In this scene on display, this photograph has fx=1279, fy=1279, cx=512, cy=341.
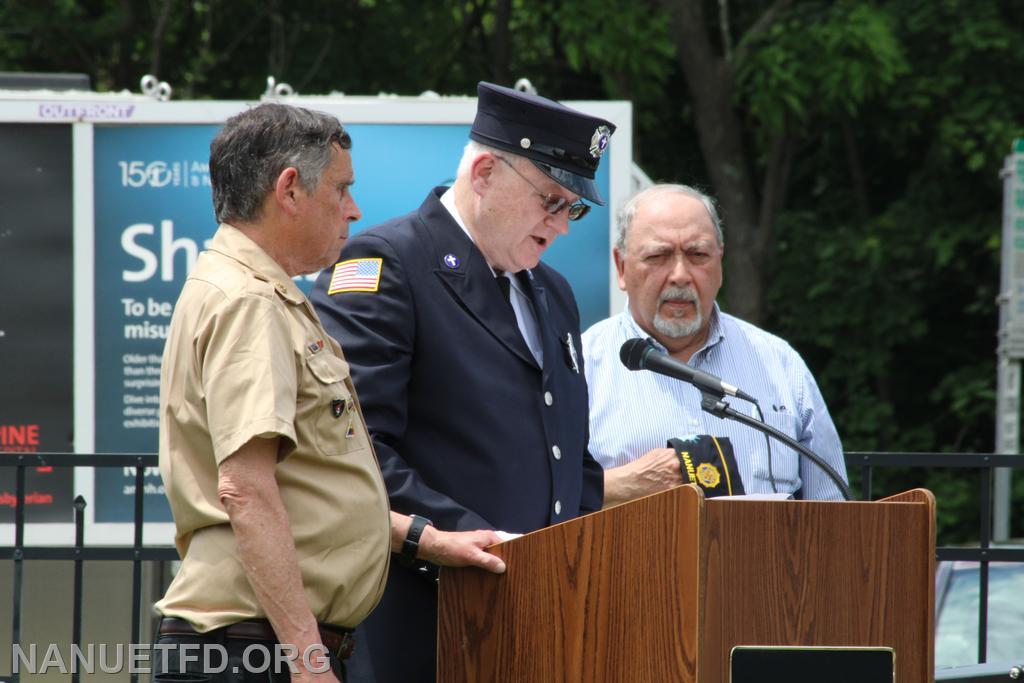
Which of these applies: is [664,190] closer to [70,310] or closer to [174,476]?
[174,476]

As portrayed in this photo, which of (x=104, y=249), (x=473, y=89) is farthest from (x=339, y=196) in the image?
(x=473, y=89)

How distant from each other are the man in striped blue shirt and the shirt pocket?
1.33 metres

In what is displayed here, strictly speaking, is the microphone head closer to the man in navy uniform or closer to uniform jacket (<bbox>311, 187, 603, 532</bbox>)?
the man in navy uniform

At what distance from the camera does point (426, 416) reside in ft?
8.41

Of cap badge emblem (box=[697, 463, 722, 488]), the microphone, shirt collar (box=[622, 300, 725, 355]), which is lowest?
cap badge emblem (box=[697, 463, 722, 488])

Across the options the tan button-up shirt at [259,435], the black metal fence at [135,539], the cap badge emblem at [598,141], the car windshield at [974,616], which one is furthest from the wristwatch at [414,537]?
the car windshield at [974,616]

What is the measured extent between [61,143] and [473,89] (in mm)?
6418

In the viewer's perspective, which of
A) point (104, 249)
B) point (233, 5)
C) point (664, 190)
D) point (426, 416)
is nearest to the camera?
point (426, 416)

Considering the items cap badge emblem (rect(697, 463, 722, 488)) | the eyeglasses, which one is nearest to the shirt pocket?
the eyeglasses

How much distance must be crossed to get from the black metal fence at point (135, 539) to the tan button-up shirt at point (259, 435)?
155 centimetres

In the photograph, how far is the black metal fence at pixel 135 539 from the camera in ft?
11.8

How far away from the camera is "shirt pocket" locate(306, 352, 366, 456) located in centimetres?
219

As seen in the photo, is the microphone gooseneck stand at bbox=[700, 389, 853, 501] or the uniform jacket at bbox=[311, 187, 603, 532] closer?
the uniform jacket at bbox=[311, 187, 603, 532]

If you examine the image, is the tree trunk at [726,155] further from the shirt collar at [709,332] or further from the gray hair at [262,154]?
the gray hair at [262,154]
